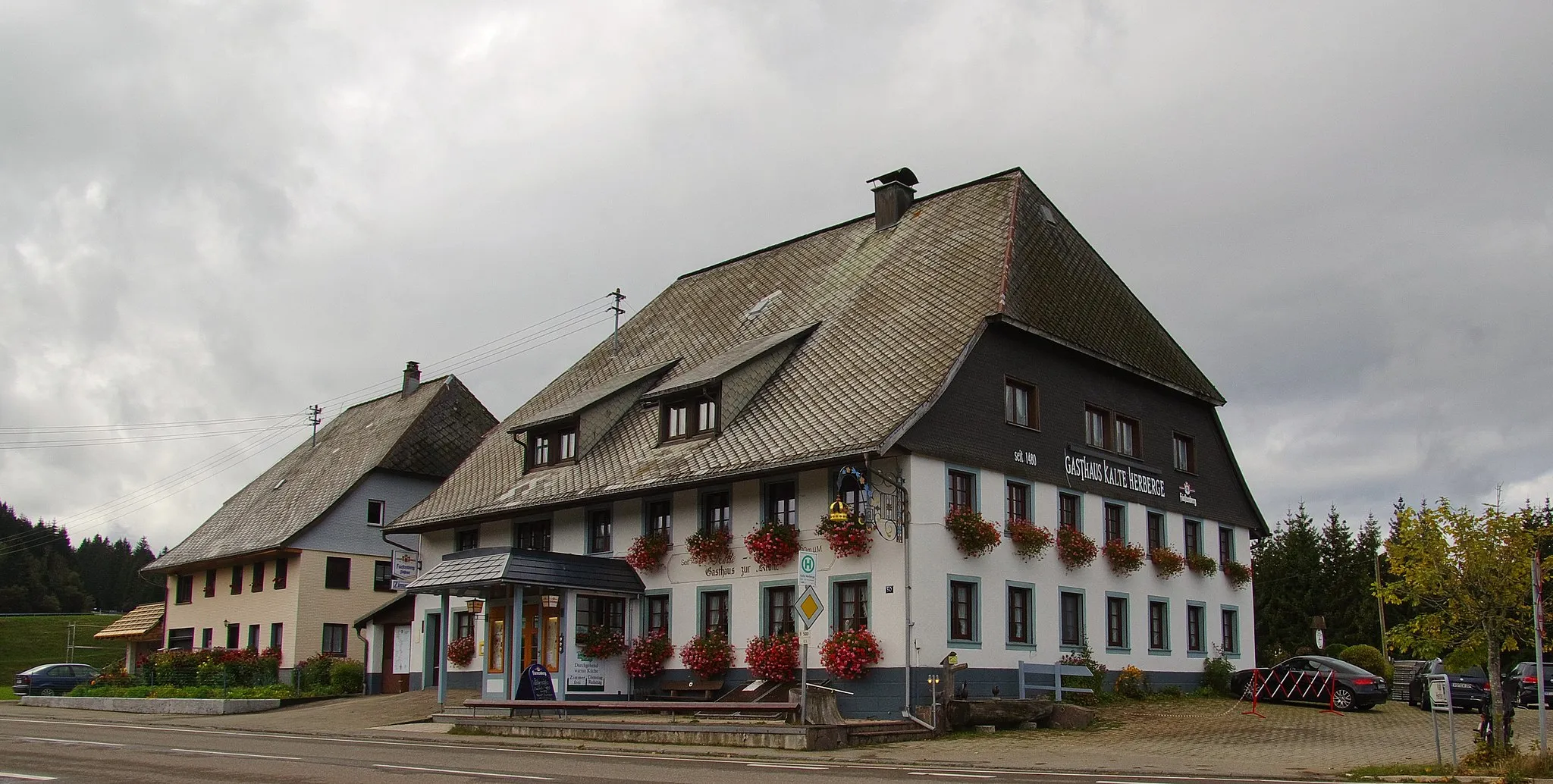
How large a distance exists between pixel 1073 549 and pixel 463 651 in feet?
50.7

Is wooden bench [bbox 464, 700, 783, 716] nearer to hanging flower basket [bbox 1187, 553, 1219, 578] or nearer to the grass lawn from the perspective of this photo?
hanging flower basket [bbox 1187, 553, 1219, 578]

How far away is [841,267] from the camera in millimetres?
34156

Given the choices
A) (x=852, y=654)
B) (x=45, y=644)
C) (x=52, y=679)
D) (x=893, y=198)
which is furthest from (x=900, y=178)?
(x=45, y=644)

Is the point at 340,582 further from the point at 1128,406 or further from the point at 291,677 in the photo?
the point at 1128,406

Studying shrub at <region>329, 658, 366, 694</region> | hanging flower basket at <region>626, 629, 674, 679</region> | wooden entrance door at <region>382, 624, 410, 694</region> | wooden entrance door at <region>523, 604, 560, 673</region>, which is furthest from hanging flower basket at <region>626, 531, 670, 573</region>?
shrub at <region>329, 658, 366, 694</region>

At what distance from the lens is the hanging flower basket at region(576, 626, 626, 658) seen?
29172mm

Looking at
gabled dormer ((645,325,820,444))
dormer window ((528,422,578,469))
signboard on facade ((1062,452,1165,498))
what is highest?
gabled dormer ((645,325,820,444))

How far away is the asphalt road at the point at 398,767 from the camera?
15117 mm

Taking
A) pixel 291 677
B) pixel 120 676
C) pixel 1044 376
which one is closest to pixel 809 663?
pixel 1044 376

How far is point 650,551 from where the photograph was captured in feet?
96.8

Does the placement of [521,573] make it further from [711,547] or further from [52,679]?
[52,679]

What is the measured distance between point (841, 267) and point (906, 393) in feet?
29.3

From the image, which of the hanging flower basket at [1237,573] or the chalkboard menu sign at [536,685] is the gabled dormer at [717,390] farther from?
the hanging flower basket at [1237,573]

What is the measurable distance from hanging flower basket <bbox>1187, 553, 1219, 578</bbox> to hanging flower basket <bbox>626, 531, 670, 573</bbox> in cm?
1265
